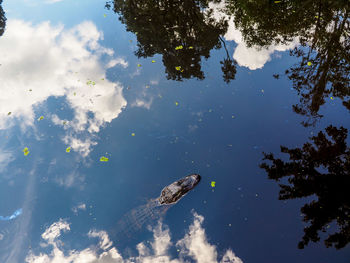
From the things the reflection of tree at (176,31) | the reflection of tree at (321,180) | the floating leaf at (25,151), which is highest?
the reflection of tree at (176,31)

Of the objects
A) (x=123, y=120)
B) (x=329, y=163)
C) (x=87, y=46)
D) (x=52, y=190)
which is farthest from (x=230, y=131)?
(x=87, y=46)

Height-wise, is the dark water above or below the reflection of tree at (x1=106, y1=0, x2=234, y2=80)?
below

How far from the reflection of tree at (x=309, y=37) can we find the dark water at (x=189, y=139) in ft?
0.26

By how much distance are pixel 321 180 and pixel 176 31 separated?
11.8 metres

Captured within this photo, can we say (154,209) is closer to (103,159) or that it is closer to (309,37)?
(103,159)

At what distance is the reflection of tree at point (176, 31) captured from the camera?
435 inches

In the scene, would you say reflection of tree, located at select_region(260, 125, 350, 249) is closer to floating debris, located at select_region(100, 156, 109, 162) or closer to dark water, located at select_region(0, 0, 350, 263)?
dark water, located at select_region(0, 0, 350, 263)

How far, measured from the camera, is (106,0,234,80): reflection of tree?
1105 centimetres

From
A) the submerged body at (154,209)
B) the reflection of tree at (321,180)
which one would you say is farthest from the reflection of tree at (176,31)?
the submerged body at (154,209)

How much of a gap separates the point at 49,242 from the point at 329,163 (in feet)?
32.7

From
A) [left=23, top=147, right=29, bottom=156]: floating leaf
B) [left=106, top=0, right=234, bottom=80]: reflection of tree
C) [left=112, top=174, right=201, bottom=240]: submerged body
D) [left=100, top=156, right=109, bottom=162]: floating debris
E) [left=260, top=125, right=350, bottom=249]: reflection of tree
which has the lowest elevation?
[left=260, top=125, right=350, bottom=249]: reflection of tree

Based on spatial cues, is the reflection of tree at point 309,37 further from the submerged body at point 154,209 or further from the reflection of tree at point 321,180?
the submerged body at point 154,209

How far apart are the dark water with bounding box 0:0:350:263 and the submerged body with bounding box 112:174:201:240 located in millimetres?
125

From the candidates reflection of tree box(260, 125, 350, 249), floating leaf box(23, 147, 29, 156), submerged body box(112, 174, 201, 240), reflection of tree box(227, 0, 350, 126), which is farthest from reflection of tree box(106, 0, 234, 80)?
floating leaf box(23, 147, 29, 156)
